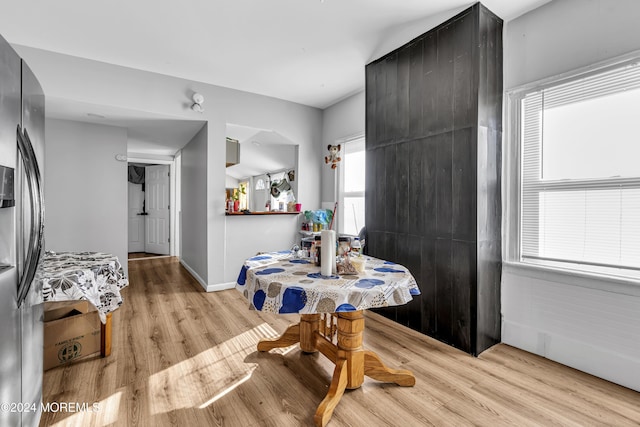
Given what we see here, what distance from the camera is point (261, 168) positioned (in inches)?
213

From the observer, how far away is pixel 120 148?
423 cm

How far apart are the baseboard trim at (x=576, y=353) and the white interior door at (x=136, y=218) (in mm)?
7078

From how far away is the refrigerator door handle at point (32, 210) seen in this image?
119cm

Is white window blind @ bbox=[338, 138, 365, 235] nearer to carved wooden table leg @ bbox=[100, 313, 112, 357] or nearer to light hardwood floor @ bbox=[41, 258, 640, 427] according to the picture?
light hardwood floor @ bbox=[41, 258, 640, 427]

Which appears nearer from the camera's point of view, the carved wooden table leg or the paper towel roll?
the paper towel roll

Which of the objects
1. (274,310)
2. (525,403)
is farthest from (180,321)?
(525,403)

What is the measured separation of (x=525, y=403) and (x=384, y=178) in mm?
2035

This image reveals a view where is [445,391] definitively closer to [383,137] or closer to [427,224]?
[427,224]

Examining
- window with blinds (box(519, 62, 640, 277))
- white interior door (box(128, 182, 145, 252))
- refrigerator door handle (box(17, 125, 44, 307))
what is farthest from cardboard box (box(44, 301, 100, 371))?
white interior door (box(128, 182, 145, 252))

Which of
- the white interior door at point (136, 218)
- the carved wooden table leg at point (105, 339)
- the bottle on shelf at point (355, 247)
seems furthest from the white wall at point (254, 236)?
the white interior door at point (136, 218)

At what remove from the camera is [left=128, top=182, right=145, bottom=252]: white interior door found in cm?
681

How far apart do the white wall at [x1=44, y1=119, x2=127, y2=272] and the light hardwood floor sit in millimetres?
2070

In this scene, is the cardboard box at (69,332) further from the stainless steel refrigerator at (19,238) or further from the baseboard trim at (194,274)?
the baseboard trim at (194,274)
